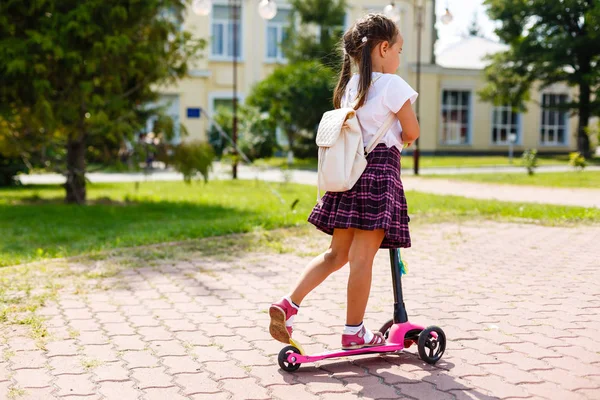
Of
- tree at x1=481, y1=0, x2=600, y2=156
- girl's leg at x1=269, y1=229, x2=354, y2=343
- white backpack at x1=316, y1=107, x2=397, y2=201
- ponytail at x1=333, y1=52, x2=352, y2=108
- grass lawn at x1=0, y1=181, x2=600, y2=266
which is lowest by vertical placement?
grass lawn at x1=0, y1=181, x2=600, y2=266

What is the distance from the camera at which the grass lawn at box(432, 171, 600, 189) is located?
17.5 metres

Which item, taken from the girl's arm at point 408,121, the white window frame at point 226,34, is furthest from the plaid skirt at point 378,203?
the white window frame at point 226,34

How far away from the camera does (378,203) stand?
3.75 metres

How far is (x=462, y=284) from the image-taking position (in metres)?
5.98

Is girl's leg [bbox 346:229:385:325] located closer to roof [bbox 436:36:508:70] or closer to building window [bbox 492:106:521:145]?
roof [bbox 436:36:508:70]

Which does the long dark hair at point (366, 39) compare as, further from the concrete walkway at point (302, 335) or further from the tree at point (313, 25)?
the tree at point (313, 25)

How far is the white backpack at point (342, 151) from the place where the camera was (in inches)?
146

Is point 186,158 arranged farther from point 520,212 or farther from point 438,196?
point 520,212

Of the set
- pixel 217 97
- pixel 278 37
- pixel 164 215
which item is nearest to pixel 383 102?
pixel 164 215

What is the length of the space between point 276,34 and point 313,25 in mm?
2576

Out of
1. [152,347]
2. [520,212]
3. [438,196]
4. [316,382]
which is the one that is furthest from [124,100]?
[316,382]

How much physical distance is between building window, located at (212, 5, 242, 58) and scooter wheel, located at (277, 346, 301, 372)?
30.1 metres

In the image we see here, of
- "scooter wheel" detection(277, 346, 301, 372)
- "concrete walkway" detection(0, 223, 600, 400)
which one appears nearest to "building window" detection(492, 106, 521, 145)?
"concrete walkway" detection(0, 223, 600, 400)

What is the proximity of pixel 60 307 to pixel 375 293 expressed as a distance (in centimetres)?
218
